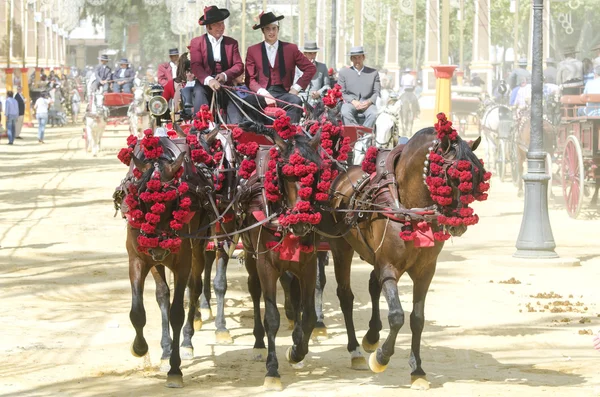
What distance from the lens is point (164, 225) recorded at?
968 cm

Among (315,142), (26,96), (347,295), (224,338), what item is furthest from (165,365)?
(26,96)

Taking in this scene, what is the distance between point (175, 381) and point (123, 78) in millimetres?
28679

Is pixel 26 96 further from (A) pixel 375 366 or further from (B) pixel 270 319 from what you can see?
(A) pixel 375 366

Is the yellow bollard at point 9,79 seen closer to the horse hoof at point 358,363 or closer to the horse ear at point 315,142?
the horse hoof at point 358,363

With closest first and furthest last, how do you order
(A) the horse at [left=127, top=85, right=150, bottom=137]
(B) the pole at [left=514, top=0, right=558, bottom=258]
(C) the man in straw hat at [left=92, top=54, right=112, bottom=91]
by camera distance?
(B) the pole at [left=514, top=0, right=558, bottom=258], (A) the horse at [left=127, top=85, right=150, bottom=137], (C) the man in straw hat at [left=92, top=54, right=112, bottom=91]

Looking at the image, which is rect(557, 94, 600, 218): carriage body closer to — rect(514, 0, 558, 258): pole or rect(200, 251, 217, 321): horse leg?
rect(514, 0, 558, 258): pole

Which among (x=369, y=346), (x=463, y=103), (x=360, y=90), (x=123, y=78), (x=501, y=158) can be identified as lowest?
(x=369, y=346)

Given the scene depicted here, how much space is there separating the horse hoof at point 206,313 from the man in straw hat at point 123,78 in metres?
24.7

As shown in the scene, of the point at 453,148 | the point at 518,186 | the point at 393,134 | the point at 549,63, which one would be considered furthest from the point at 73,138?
the point at 453,148

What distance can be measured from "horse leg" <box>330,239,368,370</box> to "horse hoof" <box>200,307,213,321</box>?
7.65ft

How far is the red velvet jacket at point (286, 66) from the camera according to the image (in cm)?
1228

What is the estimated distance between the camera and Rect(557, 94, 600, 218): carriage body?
69.8 ft

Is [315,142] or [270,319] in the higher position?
[315,142]

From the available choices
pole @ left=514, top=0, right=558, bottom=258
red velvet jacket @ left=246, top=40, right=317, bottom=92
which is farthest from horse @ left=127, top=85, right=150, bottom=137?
red velvet jacket @ left=246, top=40, right=317, bottom=92
